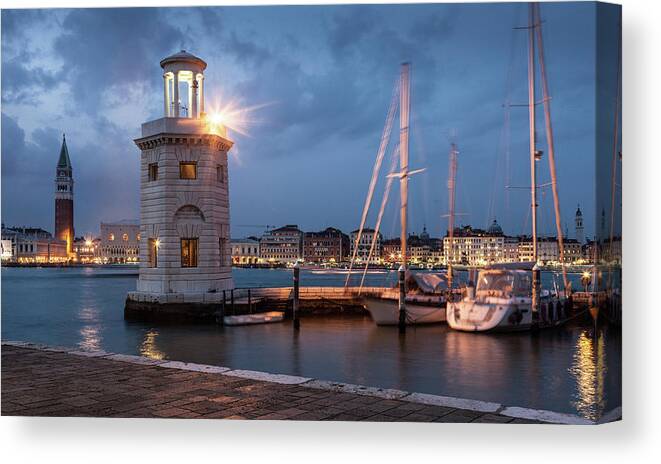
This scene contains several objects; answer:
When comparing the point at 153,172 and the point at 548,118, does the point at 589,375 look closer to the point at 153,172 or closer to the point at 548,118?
the point at 548,118

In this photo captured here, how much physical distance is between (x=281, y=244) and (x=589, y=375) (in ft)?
284

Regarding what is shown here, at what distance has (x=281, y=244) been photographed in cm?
9669

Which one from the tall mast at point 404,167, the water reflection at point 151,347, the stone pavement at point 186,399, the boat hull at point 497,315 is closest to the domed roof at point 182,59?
the tall mast at point 404,167

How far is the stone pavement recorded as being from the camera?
225 inches

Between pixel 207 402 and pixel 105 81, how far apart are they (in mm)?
5244

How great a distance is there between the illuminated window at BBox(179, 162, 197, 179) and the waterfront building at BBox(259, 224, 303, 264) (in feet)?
237

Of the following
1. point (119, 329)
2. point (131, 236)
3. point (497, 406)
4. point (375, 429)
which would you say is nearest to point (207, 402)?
point (375, 429)

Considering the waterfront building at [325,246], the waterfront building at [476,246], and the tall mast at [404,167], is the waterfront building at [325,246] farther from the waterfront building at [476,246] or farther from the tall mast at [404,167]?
the tall mast at [404,167]

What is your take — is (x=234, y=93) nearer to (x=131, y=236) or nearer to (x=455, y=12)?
(x=455, y=12)

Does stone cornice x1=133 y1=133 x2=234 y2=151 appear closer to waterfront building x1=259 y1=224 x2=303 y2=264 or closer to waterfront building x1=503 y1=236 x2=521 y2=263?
waterfront building x1=503 y1=236 x2=521 y2=263

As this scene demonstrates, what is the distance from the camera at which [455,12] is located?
22.4 feet

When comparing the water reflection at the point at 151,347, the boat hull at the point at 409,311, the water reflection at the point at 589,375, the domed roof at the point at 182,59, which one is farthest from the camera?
the boat hull at the point at 409,311

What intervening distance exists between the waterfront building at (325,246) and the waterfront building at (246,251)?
9.83 meters

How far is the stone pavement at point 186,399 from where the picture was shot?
573 centimetres
